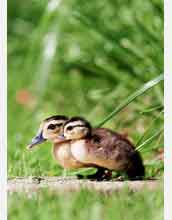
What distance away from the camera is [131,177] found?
2117mm

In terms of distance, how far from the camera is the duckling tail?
6.93ft

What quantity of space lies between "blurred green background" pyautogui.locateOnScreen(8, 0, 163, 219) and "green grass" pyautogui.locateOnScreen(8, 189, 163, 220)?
33cm

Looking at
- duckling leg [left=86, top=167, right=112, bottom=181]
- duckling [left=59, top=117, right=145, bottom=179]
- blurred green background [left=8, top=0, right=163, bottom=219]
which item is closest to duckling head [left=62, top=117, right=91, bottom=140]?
duckling [left=59, top=117, right=145, bottom=179]

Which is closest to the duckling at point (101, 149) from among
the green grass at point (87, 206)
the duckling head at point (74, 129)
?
the duckling head at point (74, 129)

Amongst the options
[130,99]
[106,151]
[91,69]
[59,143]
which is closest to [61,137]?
[59,143]

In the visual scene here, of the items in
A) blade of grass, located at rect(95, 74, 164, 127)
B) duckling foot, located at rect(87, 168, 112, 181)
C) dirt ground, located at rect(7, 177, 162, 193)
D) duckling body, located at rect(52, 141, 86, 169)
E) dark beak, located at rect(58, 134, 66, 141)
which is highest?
blade of grass, located at rect(95, 74, 164, 127)

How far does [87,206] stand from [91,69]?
1420 millimetres

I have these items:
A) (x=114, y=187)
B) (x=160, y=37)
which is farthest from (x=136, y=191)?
(x=160, y=37)

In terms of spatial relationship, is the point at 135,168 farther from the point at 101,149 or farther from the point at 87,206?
the point at 87,206

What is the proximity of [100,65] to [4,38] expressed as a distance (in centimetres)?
89

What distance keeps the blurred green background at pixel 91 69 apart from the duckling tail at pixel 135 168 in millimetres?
165

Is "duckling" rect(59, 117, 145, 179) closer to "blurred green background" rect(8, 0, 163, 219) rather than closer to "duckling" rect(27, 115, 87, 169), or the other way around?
"duckling" rect(27, 115, 87, 169)

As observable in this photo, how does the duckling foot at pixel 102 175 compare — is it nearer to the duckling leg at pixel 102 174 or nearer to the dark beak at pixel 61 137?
the duckling leg at pixel 102 174

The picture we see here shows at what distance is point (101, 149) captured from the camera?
2066mm
